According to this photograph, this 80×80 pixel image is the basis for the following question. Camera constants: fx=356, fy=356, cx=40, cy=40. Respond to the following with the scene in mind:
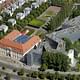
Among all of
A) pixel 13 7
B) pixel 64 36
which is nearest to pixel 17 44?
pixel 64 36

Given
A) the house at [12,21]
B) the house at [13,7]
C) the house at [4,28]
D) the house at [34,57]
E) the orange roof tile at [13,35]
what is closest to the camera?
the house at [34,57]

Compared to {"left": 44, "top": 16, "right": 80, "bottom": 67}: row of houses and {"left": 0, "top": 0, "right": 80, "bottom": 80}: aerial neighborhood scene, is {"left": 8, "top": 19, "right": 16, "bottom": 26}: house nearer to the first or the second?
{"left": 0, "top": 0, "right": 80, "bottom": 80}: aerial neighborhood scene

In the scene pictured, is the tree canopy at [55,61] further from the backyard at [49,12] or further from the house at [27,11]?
the house at [27,11]

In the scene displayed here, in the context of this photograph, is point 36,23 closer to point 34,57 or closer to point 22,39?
point 22,39

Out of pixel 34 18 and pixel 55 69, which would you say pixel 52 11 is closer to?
pixel 34 18

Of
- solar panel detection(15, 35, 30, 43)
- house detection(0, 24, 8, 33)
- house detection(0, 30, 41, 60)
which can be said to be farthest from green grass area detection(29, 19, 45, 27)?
solar panel detection(15, 35, 30, 43)

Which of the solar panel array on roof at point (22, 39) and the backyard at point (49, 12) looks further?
the backyard at point (49, 12)

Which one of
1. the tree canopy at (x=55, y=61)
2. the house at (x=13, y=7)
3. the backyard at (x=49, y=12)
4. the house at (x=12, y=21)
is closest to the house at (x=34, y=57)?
the tree canopy at (x=55, y=61)

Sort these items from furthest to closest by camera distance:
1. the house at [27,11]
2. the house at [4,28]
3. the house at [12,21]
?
the house at [27,11] → the house at [12,21] → the house at [4,28]
